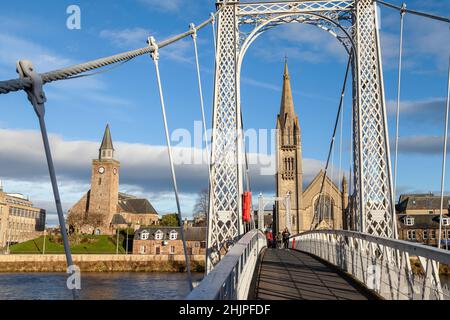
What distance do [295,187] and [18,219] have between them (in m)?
60.9

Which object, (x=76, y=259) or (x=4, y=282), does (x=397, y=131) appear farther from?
(x=76, y=259)

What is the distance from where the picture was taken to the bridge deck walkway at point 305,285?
8055 millimetres

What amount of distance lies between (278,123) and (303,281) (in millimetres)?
69654

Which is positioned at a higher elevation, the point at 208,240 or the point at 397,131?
the point at 397,131

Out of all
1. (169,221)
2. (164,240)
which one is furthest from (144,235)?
(169,221)

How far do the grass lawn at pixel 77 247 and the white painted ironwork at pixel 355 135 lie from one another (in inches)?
2575

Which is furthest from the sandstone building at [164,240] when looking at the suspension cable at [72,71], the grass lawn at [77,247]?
the suspension cable at [72,71]

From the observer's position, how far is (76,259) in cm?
6625

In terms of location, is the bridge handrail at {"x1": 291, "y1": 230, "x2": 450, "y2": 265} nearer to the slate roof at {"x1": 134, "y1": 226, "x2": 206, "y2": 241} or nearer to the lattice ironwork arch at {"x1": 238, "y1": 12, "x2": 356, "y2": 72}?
the lattice ironwork arch at {"x1": 238, "y1": 12, "x2": 356, "y2": 72}

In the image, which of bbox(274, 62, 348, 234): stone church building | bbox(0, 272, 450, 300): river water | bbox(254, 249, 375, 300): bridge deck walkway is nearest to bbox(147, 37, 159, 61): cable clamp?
bbox(254, 249, 375, 300): bridge deck walkway

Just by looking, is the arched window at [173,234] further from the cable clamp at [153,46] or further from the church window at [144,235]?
the cable clamp at [153,46]

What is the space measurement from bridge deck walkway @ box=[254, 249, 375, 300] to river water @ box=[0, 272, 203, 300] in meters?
25.7
